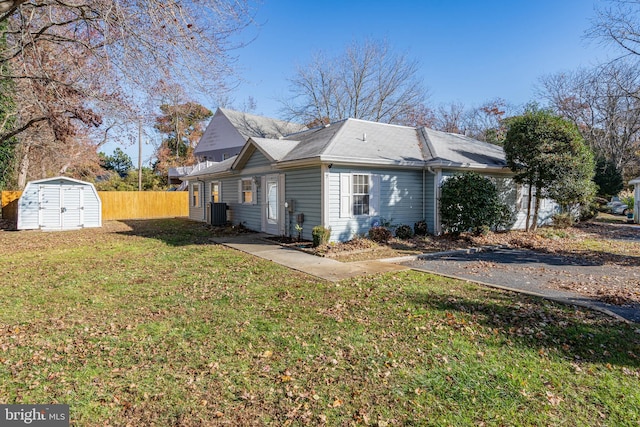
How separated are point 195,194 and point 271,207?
31.0 feet

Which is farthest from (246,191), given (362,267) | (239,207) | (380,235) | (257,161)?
(362,267)

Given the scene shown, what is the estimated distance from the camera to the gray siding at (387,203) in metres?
11.2

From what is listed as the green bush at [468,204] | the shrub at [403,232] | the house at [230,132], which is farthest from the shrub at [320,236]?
the house at [230,132]

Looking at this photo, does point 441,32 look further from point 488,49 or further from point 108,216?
point 108,216

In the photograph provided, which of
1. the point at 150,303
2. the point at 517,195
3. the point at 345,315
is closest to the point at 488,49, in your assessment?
the point at 517,195

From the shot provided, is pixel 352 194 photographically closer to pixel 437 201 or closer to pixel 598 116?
pixel 437 201

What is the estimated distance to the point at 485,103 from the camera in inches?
1436

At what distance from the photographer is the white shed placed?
16.2m

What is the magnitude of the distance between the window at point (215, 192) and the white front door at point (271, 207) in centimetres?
532

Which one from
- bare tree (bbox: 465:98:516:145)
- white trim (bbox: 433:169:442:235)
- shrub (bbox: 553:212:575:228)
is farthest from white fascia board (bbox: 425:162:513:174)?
bare tree (bbox: 465:98:516:145)

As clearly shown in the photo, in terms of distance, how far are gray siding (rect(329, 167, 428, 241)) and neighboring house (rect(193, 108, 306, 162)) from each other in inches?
678

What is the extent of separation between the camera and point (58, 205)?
55.2 feet

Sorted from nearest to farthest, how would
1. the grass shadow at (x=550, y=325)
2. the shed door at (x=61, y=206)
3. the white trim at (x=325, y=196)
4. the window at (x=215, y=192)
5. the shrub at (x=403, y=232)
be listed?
the grass shadow at (x=550, y=325)
the white trim at (x=325, y=196)
the shrub at (x=403, y=232)
the shed door at (x=61, y=206)
the window at (x=215, y=192)

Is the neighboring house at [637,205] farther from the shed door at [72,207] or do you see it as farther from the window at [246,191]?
the shed door at [72,207]
